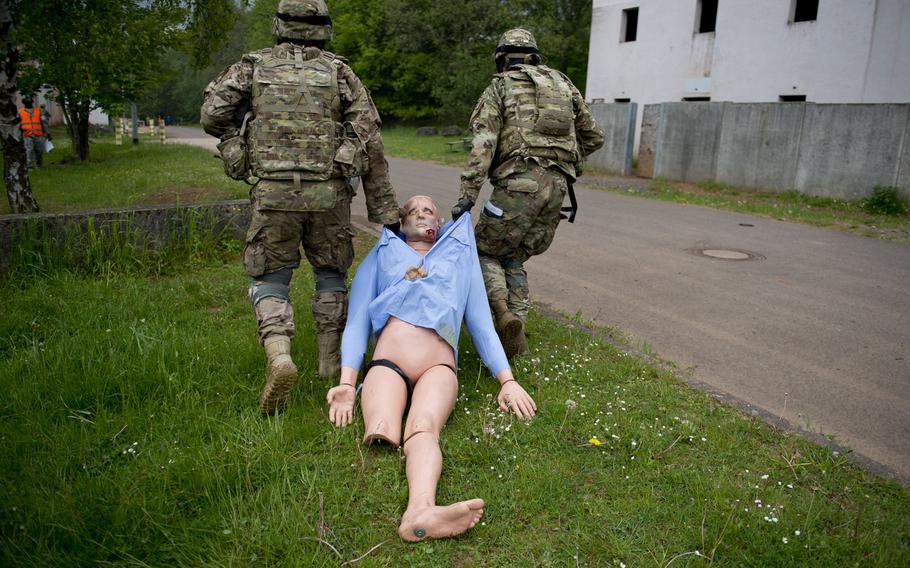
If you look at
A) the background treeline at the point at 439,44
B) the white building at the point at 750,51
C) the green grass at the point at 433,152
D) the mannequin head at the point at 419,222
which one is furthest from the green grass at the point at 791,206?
the background treeline at the point at 439,44

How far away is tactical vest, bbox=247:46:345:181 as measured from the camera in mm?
3969

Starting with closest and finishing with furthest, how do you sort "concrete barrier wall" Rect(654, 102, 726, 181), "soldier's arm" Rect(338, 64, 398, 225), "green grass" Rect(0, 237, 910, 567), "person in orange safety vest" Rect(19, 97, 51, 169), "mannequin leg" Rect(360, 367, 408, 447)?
"green grass" Rect(0, 237, 910, 567) → "mannequin leg" Rect(360, 367, 408, 447) → "soldier's arm" Rect(338, 64, 398, 225) → "person in orange safety vest" Rect(19, 97, 51, 169) → "concrete barrier wall" Rect(654, 102, 726, 181)

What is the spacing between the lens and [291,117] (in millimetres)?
3986

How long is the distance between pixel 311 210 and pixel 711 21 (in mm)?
22271

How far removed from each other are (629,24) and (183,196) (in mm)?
19331

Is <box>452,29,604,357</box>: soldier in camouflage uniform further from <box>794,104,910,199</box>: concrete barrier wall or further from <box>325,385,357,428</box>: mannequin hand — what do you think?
<box>794,104,910,199</box>: concrete barrier wall

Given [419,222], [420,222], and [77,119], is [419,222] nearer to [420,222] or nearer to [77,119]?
[420,222]

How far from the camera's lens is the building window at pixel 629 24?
24.5 m

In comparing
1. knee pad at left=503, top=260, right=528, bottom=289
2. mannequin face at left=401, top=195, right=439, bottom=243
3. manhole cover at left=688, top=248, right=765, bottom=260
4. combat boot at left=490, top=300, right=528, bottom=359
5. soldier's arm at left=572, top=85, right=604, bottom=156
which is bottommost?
manhole cover at left=688, top=248, right=765, bottom=260

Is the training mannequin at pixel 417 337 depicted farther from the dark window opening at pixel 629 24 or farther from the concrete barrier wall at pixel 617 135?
the dark window opening at pixel 629 24

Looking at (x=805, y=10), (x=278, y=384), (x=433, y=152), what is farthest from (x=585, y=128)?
(x=433, y=152)

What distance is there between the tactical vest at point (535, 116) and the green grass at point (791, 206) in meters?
7.78

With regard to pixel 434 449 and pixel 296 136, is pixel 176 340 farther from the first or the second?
pixel 434 449

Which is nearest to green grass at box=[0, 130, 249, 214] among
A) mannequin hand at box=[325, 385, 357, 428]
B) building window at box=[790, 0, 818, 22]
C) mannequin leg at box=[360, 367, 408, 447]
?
mannequin hand at box=[325, 385, 357, 428]
